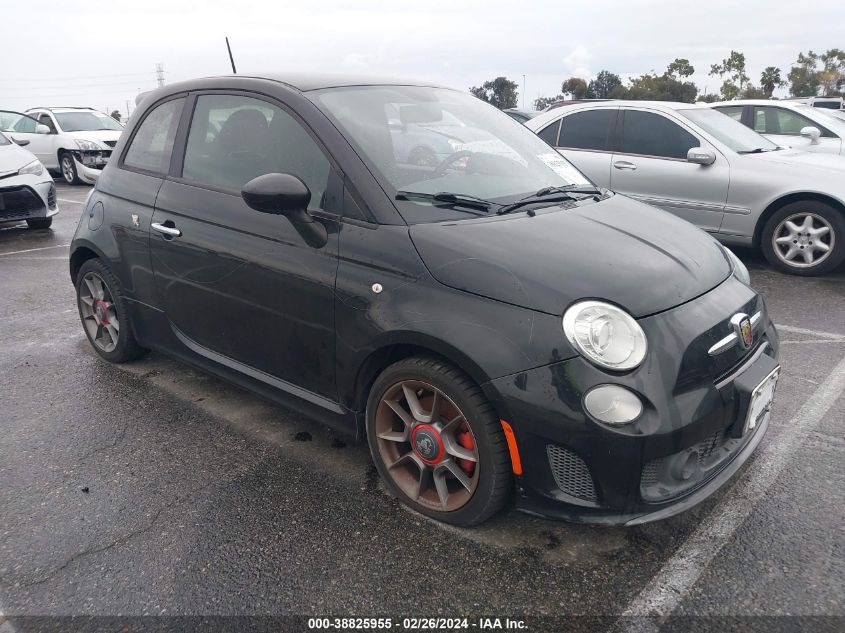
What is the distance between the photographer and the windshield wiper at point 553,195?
2.75 m

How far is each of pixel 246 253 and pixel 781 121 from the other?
8437mm

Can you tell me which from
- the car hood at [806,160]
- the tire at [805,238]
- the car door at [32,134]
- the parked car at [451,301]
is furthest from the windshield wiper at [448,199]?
the car door at [32,134]

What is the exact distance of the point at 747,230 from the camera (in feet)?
20.1

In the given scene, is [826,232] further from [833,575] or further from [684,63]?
[684,63]

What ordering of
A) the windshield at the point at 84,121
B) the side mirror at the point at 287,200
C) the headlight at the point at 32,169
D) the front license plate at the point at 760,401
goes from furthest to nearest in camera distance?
1. the windshield at the point at 84,121
2. the headlight at the point at 32,169
3. the side mirror at the point at 287,200
4. the front license plate at the point at 760,401

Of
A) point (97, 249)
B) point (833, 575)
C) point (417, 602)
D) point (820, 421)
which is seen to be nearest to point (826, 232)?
point (820, 421)

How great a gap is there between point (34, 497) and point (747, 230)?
5.90 meters

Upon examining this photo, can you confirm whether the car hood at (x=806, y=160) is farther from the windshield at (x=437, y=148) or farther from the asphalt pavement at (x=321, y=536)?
the windshield at (x=437, y=148)

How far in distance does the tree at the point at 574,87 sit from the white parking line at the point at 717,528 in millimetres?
71262

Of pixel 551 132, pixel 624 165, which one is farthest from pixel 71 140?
pixel 624 165

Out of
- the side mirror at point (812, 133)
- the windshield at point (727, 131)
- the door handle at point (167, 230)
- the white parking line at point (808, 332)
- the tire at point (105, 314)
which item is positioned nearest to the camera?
the door handle at point (167, 230)

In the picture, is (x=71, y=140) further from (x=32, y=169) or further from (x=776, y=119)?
(x=776, y=119)

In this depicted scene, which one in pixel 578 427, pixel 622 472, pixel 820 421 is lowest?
pixel 820 421

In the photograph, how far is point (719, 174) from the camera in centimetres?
612
